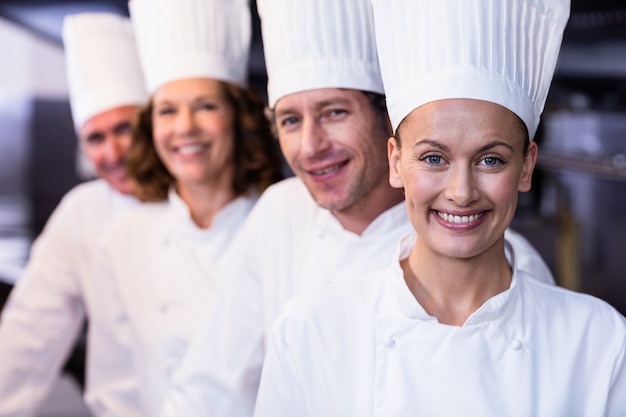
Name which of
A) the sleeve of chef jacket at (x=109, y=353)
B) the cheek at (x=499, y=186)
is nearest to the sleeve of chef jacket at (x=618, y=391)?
the cheek at (x=499, y=186)

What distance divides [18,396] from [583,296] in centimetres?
187

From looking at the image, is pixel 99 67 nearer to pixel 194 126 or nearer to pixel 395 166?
pixel 194 126

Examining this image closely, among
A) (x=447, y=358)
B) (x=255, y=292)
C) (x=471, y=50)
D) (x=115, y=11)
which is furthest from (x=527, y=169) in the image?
(x=115, y=11)

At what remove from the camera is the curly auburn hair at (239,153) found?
2.40 m

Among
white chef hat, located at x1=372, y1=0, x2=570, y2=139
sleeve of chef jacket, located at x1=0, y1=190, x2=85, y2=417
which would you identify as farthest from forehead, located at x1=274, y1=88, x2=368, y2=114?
sleeve of chef jacket, located at x1=0, y1=190, x2=85, y2=417

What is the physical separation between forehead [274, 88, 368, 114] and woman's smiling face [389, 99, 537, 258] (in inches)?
17.0

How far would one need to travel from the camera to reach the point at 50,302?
2799 millimetres

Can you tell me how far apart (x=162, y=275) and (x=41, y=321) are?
594 mm

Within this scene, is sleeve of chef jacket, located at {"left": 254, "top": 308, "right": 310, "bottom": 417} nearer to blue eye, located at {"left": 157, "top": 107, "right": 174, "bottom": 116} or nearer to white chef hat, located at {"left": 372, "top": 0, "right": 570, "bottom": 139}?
white chef hat, located at {"left": 372, "top": 0, "right": 570, "bottom": 139}

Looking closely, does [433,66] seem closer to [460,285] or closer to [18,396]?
[460,285]

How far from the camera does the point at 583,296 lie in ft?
4.98

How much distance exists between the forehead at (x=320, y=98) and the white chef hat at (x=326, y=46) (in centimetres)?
1

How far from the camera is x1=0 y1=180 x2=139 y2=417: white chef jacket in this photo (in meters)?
2.74

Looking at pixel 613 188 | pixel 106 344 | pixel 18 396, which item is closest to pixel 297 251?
pixel 106 344
